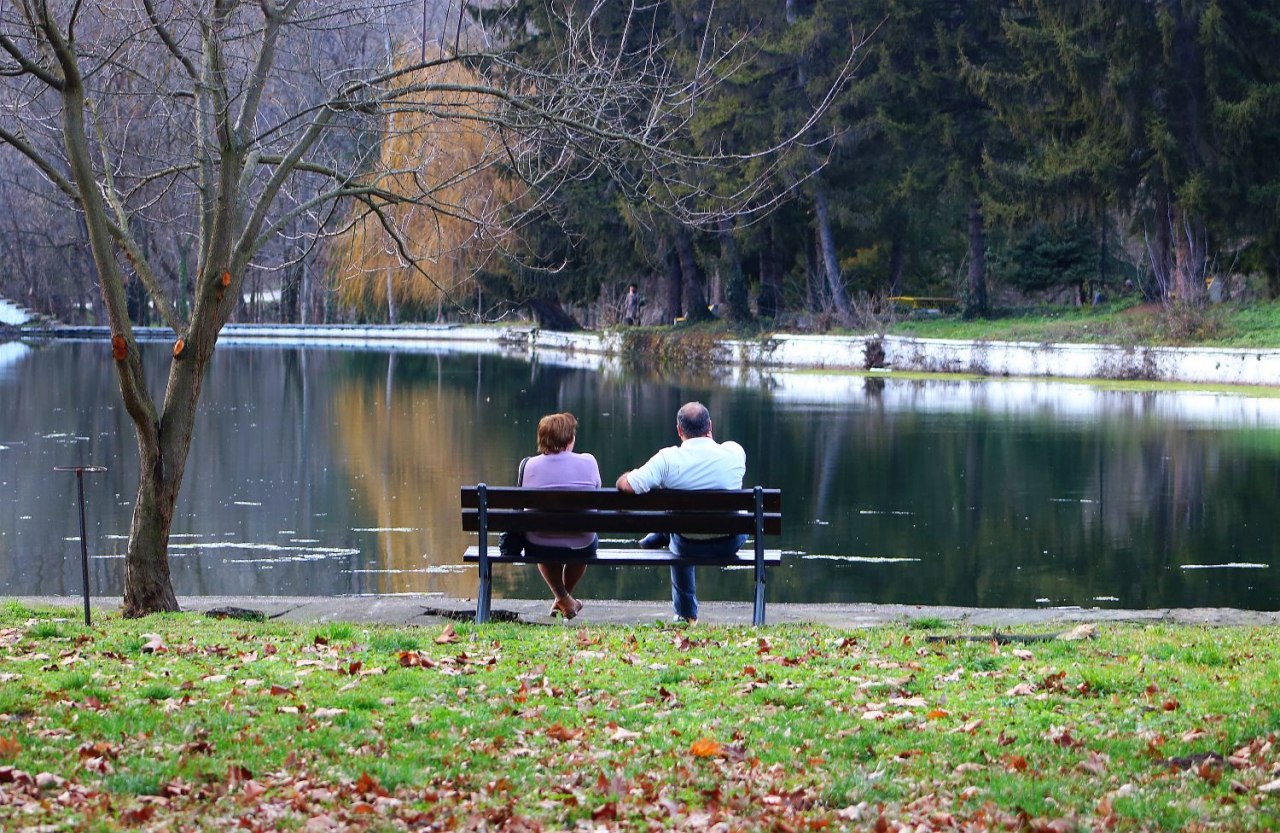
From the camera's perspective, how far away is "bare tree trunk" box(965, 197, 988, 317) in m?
44.3

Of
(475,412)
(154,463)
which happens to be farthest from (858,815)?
(475,412)

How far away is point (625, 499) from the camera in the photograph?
911 centimetres

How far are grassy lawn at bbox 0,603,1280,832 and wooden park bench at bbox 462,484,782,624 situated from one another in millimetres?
1206

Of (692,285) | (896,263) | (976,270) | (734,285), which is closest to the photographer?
(976,270)

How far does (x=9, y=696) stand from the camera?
6059 mm

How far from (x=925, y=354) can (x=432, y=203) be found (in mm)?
30933

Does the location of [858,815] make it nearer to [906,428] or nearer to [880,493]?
[880,493]

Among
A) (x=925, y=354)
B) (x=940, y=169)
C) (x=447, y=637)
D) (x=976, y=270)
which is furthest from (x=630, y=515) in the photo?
(x=976, y=270)

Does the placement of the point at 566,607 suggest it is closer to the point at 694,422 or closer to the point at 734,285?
the point at 694,422

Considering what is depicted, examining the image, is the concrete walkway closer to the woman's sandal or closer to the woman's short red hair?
the woman's sandal

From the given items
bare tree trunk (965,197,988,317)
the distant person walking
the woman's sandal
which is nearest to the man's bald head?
the woman's sandal

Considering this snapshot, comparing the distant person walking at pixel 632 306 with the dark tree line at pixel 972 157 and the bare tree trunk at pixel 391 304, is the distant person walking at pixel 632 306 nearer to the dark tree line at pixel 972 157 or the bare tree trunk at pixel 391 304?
the dark tree line at pixel 972 157

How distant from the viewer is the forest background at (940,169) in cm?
3691

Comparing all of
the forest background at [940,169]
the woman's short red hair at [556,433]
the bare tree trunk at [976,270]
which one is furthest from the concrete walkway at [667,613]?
the bare tree trunk at [976,270]
